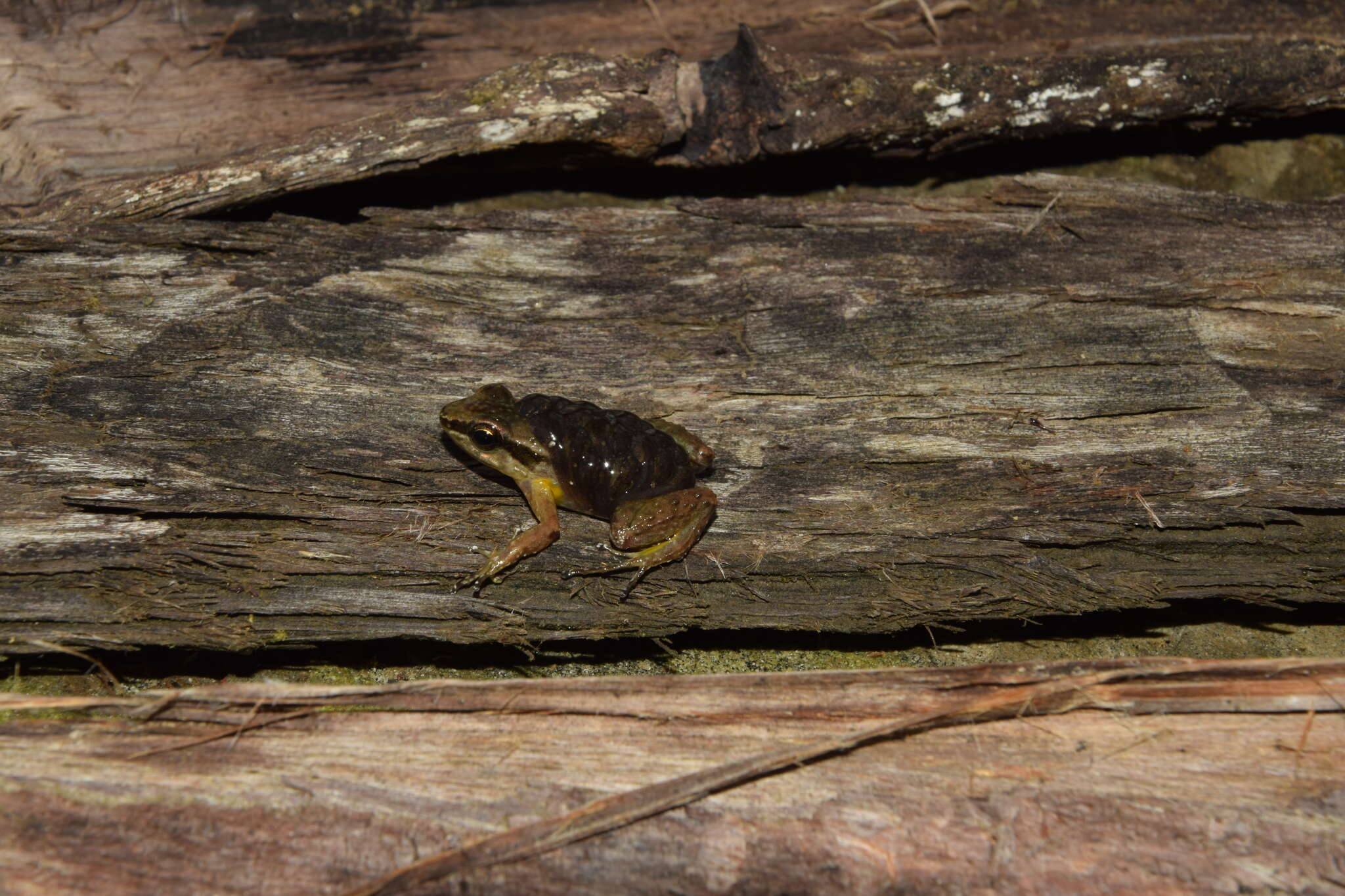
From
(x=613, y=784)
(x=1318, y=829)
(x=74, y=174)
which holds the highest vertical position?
(x=74, y=174)

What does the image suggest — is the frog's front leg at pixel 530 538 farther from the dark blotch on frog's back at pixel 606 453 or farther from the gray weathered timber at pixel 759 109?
the gray weathered timber at pixel 759 109

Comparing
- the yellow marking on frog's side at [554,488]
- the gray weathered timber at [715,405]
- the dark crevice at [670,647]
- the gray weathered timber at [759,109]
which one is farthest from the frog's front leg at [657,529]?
the gray weathered timber at [759,109]

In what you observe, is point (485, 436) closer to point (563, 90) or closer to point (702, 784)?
point (702, 784)

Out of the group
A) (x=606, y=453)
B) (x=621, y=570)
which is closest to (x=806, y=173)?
(x=606, y=453)

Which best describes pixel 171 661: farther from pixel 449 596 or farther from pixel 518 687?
pixel 518 687

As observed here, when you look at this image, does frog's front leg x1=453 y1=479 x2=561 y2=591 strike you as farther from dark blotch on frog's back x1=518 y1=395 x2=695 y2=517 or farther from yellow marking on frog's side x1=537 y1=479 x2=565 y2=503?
dark blotch on frog's back x1=518 y1=395 x2=695 y2=517

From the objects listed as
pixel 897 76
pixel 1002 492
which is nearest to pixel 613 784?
pixel 1002 492

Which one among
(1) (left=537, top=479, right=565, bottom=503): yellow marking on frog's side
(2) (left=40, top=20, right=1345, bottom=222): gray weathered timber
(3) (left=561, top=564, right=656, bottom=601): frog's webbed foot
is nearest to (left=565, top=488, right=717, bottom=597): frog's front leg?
(3) (left=561, top=564, right=656, bottom=601): frog's webbed foot
